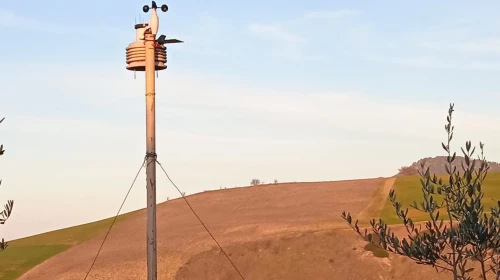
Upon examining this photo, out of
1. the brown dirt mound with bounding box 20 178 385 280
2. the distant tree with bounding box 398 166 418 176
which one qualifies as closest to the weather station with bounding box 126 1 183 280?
the brown dirt mound with bounding box 20 178 385 280

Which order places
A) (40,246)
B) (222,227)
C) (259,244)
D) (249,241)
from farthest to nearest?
1. (40,246)
2. (222,227)
3. (249,241)
4. (259,244)

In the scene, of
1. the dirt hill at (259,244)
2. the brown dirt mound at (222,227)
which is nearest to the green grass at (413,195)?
the dirt hill at (259,244)

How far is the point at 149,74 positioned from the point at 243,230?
2155 inches

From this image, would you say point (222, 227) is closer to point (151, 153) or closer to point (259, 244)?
point (259, 244)

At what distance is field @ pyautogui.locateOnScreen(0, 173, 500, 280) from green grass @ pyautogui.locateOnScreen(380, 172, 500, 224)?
163 mm

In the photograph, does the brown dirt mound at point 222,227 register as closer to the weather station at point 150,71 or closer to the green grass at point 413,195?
the green grass at point 413,195

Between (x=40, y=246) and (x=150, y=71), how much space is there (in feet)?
250

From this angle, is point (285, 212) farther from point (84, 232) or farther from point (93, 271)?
point (84, 232)

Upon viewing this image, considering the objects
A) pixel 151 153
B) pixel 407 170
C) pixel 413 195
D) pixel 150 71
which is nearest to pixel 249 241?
pixel 413 195

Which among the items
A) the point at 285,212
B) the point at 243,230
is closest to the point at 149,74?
the point at 243,230

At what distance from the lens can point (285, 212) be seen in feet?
271

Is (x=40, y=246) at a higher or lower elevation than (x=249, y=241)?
higher

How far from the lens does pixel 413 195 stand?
84.9m

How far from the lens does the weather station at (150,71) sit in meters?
20.1
